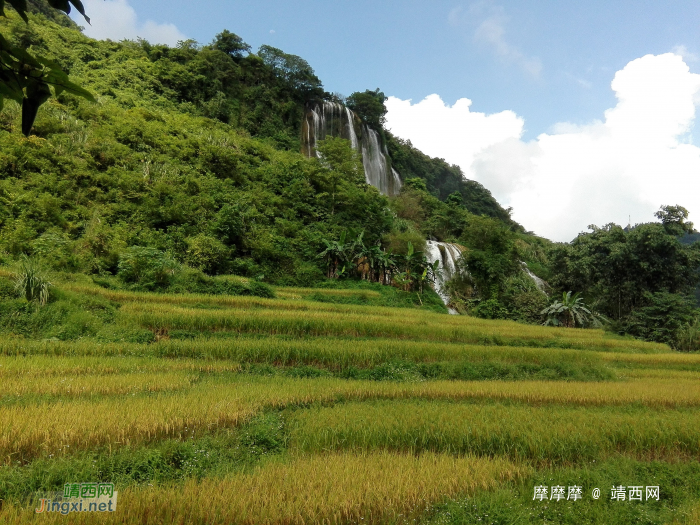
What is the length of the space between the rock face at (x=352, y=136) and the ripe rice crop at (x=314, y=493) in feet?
99.5

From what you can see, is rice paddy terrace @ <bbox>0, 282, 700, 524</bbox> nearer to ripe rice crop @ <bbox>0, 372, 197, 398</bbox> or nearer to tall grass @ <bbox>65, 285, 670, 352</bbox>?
ripe rice crop @ <bbox>0, 372, 197, 398</bbox>

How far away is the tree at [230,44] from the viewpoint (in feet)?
106

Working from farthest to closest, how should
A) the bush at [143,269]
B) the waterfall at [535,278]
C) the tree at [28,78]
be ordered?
1. the waterfall at [535,278]
2. the bush at [143,269]
3. the tree at [28,78]

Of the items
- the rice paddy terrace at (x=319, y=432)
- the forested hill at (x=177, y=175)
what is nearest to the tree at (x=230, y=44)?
the forested hill at (x=177, y=175)

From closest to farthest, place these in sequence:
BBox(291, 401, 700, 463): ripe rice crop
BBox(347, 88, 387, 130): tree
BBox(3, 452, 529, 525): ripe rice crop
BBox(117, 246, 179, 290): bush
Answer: BBox(3, 452, 529, 525): ripe rice crop → BBox(291, 401, 700, 463): ripe rice crop → BBox(117, 246, 179, 290): bush → BBox(347, 88, 387, 130): tree

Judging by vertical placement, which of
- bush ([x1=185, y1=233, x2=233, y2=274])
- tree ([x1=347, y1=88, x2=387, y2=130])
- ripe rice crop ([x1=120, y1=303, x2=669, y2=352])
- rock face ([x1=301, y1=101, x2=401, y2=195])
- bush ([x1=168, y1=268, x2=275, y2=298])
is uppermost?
tree ([x1=347, y1=88, x2=387, y2=130])

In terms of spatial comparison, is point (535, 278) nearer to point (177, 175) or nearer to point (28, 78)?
point (177, 175)

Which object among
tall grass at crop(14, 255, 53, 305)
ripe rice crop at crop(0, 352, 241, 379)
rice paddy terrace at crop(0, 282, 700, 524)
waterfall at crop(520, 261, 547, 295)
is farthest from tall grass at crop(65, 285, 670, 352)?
waterfall at crop(520, 261, 547, 295)

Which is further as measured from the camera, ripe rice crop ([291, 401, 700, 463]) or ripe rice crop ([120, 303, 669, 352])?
ripe rice crop ([120, 303, 669, 352])

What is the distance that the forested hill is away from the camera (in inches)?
519

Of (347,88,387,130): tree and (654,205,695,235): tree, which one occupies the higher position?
(347,88,387,130): tree

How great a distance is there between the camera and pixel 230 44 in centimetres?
3238

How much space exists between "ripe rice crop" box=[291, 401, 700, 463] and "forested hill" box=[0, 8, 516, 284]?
11.0 meters

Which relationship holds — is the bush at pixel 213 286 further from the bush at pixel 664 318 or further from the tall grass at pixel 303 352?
the bush at pixel 664 318
